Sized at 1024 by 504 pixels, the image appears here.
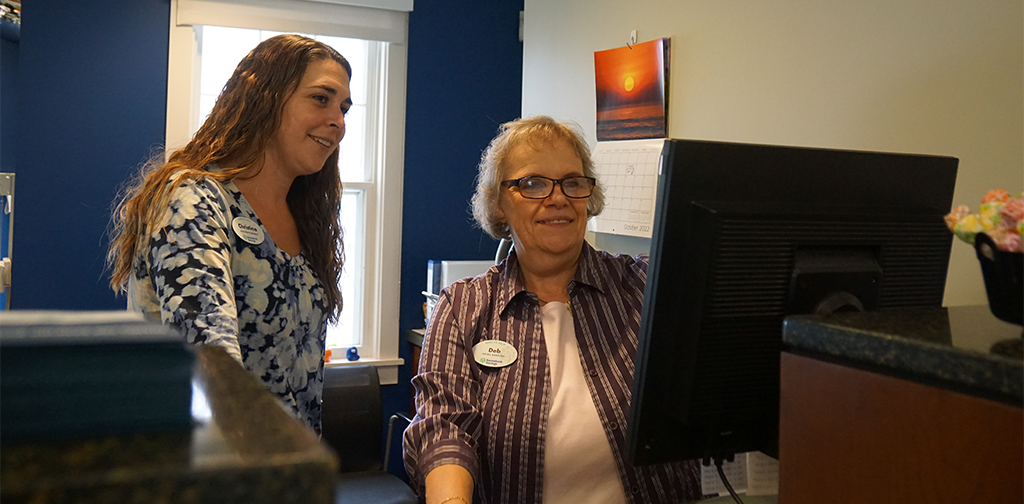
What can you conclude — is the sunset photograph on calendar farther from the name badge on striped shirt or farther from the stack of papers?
the stack of papers

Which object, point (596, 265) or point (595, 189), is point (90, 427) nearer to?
point (596, 265)

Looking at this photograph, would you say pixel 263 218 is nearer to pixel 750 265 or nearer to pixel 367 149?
pixel 750 265

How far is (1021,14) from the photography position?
47.7 inches

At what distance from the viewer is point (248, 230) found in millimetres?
1413

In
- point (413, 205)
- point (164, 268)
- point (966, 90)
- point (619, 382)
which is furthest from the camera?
point (413, 205)

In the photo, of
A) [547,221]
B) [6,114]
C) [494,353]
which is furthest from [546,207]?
[6,114]

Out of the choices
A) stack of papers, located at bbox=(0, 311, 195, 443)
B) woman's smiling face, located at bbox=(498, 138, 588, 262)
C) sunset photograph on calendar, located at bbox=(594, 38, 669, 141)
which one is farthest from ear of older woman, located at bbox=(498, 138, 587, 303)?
stack of papers, located at bbox=(0, 311, 195, 443)

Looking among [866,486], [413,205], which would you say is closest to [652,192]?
[866,486]

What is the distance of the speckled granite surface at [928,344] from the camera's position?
556mm

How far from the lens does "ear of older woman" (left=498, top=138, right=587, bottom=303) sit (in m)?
1.62

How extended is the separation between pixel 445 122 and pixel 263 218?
7.54 feet

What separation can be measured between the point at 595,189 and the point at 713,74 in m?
0.46

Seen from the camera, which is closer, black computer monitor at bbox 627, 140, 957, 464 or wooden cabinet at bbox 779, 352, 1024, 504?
wooden cabinet at bbox 779, 352, 1024, 504

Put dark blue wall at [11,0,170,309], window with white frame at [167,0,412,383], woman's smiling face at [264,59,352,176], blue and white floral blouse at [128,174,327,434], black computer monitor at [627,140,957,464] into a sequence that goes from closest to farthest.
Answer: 1. black computer monitor at [627,140,957,464]
2. blue and white floral blouse at [128,174,327,434]
3. woman's smiling face at [264,59,352,176]
4. dark blue wall at [11,0,170,309]
5. window with white frame at [167,0,412,383]
